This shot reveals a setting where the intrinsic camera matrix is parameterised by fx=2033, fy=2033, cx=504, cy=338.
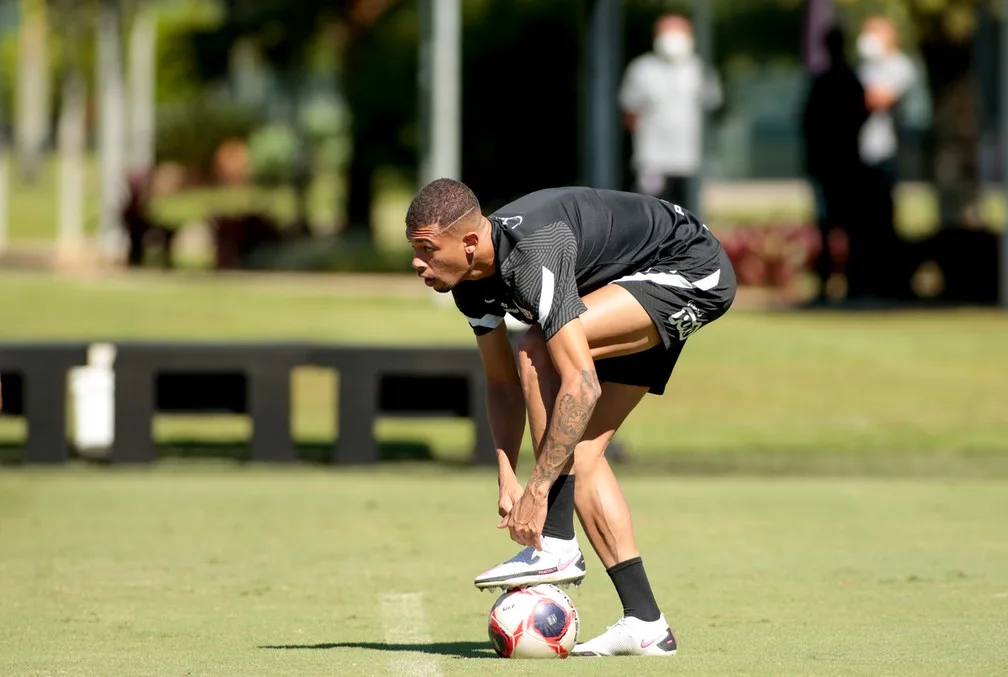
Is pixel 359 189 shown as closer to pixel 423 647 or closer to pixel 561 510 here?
pixel 423 647

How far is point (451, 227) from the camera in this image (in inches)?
257

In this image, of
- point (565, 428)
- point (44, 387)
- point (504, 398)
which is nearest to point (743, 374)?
point (44, 387)

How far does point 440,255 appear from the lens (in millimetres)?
6562

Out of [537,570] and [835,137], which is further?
A: [835,137]

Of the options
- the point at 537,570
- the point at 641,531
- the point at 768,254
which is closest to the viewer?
the point at 537,570

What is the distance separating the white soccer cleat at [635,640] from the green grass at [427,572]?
0.10 m

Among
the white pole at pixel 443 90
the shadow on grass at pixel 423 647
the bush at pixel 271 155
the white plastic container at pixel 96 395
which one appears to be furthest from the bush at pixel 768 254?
the bush at pixel 271 155

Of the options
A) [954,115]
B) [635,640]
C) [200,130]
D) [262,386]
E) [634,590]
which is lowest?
[200,130]

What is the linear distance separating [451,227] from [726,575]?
304cm

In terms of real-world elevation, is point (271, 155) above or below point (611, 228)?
below

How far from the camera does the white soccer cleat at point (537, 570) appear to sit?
6859 mm

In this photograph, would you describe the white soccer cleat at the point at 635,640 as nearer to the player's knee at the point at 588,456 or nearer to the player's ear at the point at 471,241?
the player's knee at the point at 588,456

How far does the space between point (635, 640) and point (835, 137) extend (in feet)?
44.5

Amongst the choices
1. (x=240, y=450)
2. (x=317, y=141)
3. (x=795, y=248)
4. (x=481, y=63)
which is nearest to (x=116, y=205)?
(x=481, y=63)
